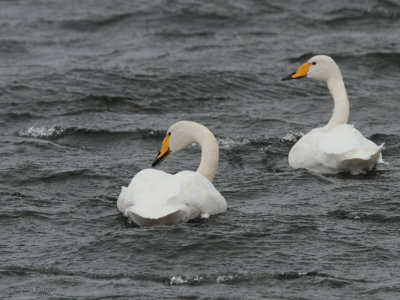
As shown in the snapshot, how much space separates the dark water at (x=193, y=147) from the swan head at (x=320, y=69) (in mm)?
814

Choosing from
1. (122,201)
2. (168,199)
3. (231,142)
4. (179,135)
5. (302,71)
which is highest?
(302,71)

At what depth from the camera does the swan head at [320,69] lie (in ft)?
40.9

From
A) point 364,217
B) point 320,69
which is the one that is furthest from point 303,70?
point 364,217

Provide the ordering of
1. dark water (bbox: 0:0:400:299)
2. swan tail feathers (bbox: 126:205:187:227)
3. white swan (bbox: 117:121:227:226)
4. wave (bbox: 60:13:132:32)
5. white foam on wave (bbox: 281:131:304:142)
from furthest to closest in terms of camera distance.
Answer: wave (bbox: 60:13:132:32) → white foam on wave (bbox: 281:131:304:142) → white swan (bbox: 117:121:227:226) → swan tail feathers (bbox: 126:205:187:227) → dark water (bbox: 0:0:400:299)

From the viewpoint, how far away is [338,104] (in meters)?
12.0

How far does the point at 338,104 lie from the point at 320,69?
767 millimetres

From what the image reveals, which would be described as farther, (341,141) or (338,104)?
(338,104)

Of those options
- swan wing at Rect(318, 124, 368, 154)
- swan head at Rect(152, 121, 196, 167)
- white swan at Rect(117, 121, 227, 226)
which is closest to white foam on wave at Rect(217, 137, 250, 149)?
swan wing at Rect(318, 124, 368, 154)

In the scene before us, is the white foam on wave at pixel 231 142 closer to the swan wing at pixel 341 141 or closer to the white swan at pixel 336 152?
the white swan at pixel 336 152

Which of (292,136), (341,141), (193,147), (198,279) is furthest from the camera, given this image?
(292,136)

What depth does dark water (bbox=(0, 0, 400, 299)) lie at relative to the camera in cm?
727

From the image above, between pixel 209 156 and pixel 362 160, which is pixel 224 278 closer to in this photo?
pixel 209 156

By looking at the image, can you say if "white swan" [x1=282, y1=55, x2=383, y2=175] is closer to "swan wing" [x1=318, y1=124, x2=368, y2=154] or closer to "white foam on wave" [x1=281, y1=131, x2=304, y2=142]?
"swan wing" [x1=318, y1=124, x2=368, y2=154]

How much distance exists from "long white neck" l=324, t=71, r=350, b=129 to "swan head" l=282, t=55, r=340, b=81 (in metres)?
0.08
